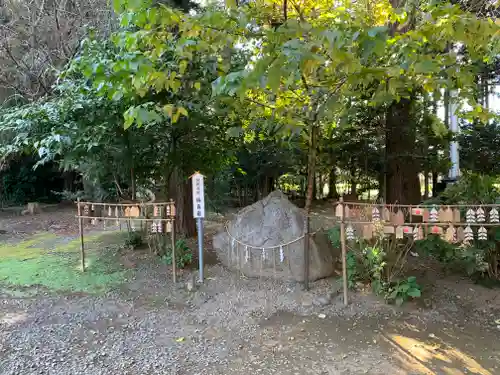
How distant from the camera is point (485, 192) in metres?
4.21

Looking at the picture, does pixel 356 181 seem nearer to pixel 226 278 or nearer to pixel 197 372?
pixel 226 278

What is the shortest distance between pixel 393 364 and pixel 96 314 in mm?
2838

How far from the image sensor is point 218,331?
12.1 feet

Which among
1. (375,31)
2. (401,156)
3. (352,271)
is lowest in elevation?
(352,271)

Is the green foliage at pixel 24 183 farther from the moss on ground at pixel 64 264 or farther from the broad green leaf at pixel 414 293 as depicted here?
the broad green leaf at pixel 414 293

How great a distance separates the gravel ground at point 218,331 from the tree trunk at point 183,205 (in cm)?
204

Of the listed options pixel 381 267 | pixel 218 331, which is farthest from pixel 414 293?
pixel 218 331

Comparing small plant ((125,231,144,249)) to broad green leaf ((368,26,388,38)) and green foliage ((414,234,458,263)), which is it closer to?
green foliage ((414,234,458,263))

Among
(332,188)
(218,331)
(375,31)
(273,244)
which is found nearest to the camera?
(375,31)

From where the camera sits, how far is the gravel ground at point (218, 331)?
9.97 feet

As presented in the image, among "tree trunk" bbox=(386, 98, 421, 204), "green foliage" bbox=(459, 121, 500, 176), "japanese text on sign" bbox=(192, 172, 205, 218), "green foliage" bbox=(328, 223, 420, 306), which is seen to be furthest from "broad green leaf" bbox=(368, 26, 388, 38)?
"green foliage" bbox=(459, 121, 500, 176)

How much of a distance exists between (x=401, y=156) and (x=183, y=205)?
11.5 feet

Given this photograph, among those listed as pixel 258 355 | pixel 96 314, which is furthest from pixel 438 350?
pixel 96 314

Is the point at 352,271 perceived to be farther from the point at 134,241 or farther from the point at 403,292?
the point at 134,241
